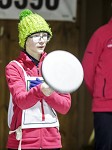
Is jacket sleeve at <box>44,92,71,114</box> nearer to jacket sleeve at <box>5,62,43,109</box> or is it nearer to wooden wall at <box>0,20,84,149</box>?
jacket sleeve at <box>5,62,43,109</box>

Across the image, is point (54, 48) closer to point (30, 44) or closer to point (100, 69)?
point (100, 69)

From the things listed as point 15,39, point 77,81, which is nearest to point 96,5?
point 15,39

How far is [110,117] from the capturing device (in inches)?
188

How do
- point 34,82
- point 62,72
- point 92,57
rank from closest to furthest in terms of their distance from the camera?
point 62,72, point 34,82, point 92,57

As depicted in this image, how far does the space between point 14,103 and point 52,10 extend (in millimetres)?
2476

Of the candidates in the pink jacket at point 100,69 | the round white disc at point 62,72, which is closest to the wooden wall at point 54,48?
the pink jacket at point 100,69

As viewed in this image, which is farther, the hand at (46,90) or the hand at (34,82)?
the hand at (34,82)

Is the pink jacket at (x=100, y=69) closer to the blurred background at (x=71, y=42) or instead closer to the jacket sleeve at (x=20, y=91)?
the blurred background at (x=71, y=42)

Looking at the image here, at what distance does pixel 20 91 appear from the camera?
10.9 ft

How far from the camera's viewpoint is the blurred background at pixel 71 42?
5887 millimetres

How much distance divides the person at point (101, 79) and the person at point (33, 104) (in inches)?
51.7

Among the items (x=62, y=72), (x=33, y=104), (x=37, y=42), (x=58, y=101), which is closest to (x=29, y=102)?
(x=33, y=104)

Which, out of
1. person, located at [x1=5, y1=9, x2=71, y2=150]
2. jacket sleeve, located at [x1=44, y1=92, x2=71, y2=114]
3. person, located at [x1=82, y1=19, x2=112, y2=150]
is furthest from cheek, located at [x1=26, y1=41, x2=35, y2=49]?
person, located at [x1=82, y1=19, x2=112, y2=150]

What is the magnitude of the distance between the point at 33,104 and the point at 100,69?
5.36ft
